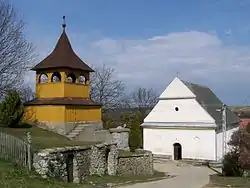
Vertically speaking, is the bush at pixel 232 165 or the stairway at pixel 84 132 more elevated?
the stairway at pixel 84 132

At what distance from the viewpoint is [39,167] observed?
17969 millimetres

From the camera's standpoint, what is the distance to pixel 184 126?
46.2 m

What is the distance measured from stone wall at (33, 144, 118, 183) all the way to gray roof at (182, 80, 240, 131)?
24063 millimetres

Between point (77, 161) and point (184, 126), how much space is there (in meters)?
27.1

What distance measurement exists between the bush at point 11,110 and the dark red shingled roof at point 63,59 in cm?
420

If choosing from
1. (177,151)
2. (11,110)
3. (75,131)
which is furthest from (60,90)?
(177,151)

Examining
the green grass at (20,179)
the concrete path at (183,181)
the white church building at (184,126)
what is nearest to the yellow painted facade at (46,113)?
the concrete path at (183,181)

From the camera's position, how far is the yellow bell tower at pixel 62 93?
30234mm

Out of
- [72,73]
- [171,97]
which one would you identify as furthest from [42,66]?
[171,97]

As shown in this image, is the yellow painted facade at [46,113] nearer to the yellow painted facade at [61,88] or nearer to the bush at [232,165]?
the yellow painted facade at [61,88]

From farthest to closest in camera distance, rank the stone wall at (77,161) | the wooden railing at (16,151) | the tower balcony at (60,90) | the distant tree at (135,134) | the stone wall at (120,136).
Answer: the distant tree at (135,134) → the tower balcony at (60,90) → the stone wall at (120,136) → the stone wall at (77,161) → the wooden railing at (16,151)

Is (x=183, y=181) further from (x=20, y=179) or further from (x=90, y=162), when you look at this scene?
(x=20, y=179)

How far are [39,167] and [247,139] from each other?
1443 centimetres

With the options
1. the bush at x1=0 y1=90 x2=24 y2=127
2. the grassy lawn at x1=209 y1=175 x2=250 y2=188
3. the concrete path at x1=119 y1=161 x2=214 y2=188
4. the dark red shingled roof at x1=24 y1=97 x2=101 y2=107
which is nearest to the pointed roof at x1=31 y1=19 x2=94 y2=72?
the dark red shingled roof at x1=24 y1=97 x2=101 y2=107
